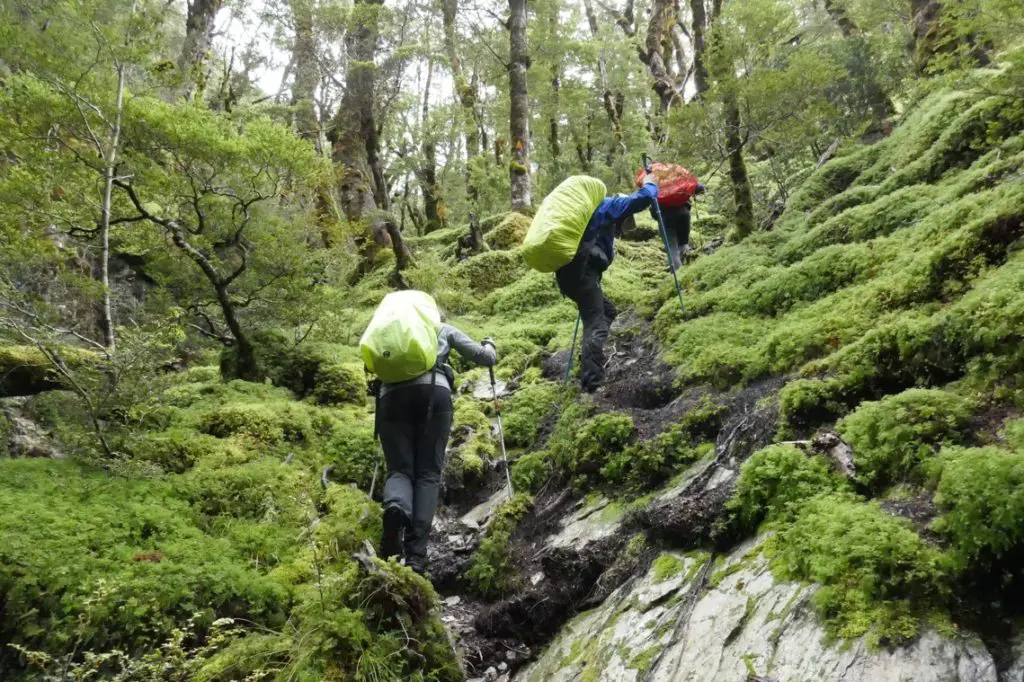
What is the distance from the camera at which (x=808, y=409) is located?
428 cm

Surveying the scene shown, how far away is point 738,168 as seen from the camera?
30.9 feet

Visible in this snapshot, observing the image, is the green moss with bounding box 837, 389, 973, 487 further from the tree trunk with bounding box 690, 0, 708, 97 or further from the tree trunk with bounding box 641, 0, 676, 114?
the tree trunk with bounding box 641, 0, 676, 114

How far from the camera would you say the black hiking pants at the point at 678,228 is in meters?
10.5

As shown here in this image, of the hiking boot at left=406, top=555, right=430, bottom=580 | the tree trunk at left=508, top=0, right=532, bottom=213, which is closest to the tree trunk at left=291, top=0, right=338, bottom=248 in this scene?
the tree trunk at left=508, top=0, right=532, bottom=213

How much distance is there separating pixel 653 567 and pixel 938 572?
1889mm

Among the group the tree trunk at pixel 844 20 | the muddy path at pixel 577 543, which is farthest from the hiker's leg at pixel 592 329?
the tree trunk at pixel 844 20

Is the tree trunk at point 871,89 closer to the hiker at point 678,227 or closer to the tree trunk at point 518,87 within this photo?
the hiker at point 678,227

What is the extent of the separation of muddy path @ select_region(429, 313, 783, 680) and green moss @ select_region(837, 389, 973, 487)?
2.76ft

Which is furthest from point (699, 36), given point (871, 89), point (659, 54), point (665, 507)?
point (665, 507)

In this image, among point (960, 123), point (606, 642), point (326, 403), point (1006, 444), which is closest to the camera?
point (1006, 444)

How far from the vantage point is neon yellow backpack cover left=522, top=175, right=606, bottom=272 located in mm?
7320

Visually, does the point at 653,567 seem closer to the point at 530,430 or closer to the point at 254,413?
the point at 530,430

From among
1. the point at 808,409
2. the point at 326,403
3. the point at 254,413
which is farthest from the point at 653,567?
the point at 326,403

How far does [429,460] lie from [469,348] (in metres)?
1.24
